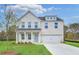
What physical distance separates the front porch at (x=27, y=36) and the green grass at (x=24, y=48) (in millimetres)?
78

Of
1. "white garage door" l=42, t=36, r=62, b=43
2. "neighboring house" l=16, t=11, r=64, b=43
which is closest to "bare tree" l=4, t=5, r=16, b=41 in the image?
"neighboring house" l=16, t=11, r=64, b=43

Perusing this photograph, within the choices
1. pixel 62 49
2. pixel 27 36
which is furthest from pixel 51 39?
pixel 27 36

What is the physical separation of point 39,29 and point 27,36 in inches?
8.7

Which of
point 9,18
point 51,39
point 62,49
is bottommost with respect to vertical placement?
point 62,49

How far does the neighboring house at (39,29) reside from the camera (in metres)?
5.50

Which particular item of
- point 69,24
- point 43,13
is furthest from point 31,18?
point 69,24

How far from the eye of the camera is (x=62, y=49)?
217 inches

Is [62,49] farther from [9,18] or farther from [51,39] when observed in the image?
[9,18]

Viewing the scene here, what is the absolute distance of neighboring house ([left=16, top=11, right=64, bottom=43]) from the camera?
5504mm

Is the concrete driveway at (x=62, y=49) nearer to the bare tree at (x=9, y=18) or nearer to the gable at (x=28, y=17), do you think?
the gable at (x=28, y=17)

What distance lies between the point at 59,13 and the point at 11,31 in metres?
0.81

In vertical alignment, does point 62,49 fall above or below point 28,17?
below
